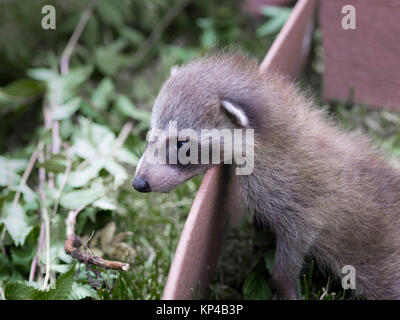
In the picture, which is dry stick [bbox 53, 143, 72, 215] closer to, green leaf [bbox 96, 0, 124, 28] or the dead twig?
the dead twig

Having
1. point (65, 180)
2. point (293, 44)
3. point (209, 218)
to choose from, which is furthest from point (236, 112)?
point (293, 44)

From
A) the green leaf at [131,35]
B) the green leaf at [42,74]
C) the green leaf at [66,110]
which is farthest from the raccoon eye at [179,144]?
the green leaf at [131,35]

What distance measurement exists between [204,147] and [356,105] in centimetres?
184

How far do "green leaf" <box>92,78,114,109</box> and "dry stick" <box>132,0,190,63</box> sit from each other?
0.63 meters

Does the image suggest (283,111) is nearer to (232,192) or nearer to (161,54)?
(232,192)

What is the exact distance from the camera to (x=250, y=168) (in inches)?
100

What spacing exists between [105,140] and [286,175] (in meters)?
1.27

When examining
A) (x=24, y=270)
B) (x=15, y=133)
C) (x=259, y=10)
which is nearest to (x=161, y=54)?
(x=259, y=10)

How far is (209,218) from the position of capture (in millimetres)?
2469

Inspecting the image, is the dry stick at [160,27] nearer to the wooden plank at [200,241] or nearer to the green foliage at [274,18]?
the green foliage at [274,18]

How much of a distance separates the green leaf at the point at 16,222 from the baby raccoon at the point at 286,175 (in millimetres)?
760

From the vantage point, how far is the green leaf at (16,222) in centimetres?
272

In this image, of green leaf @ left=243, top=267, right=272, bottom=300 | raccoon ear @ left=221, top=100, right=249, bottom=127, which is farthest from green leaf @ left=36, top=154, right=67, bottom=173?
green leaf @ left=243, top=267, right=272, bottom=300

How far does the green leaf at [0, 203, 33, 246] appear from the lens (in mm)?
2719
